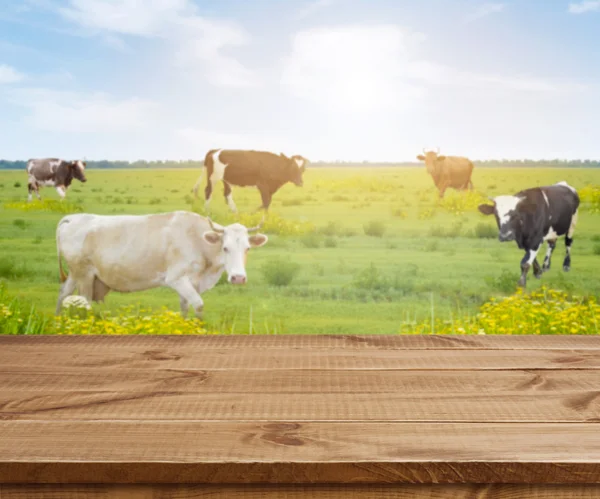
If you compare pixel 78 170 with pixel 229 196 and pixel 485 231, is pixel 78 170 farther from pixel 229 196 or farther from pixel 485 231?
pixel 485 231

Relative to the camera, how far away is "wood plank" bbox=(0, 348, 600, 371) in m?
1.29

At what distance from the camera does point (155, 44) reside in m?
3.46

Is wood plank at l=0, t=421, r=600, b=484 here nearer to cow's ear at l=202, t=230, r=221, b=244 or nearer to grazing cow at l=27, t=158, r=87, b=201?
cow's ear at l=202, t=230, r=221, b=244

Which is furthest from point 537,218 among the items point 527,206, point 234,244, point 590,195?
point 234,244

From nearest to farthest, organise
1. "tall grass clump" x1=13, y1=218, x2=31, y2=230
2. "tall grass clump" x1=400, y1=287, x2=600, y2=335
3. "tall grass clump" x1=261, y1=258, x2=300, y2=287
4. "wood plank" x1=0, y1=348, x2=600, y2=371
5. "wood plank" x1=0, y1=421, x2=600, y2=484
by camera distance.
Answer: "wood plank" x1=0, y1=421, x2=600, y2=484, "wood plank" x1=0, y1=348, x2=600, y2=371, "tall grass clump" x1=400, y1=287, x2=600, y2=335, "tall grass clump" x1=261, y1=258, x2=300, y2=287, "tall grass clump" x1=13, y1=218, x2=31, y2=230

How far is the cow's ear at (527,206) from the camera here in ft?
11.6

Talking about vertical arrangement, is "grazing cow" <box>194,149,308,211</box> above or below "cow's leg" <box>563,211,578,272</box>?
above

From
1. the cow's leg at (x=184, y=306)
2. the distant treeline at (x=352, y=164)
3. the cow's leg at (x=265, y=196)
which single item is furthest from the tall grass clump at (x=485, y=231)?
the cow's leg at (x=184, y=306)

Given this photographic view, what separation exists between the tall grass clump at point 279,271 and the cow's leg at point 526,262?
1054mm

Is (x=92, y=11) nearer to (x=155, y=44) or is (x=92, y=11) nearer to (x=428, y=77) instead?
(x=155, y=44)

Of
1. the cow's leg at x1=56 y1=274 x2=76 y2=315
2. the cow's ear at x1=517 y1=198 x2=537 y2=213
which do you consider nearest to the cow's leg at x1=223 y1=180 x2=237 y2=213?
the cow's leg at x1=56 y1=274 x2=76 y2=315

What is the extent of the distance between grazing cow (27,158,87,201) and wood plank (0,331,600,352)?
2078 mm

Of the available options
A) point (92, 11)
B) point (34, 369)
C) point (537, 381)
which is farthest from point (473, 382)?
point (92, 11)

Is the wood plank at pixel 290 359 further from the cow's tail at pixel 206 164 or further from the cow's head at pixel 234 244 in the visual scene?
the cow's tail at pixel 206 164
